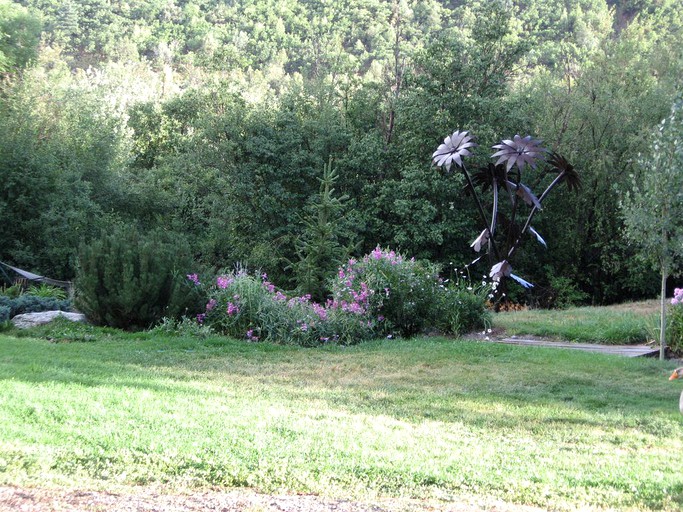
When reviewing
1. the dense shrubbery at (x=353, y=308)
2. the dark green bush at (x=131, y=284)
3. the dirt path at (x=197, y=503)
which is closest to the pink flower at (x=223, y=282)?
the dense shrubbery at (x=353, y=308)

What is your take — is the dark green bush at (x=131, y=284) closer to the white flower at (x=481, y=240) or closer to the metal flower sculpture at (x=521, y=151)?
the white flower at (x=481, y=240)

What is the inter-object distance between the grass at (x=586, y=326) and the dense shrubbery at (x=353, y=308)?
1035 millimetres

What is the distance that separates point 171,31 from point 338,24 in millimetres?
24665

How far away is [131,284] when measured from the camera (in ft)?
38.0

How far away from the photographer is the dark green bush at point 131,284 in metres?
11.8

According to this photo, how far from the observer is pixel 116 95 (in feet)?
138

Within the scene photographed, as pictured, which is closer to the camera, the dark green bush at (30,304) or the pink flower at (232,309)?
the pink flower at (232,309)

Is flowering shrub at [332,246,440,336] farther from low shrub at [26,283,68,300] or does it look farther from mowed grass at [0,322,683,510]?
low shrub at [26,283,68,300]

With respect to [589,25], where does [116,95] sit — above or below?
below

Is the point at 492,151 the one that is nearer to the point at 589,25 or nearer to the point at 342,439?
the point at 342,439

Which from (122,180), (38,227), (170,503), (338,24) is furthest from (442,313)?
(338,24)

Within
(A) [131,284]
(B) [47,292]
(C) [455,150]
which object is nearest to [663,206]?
(C) [455,150]

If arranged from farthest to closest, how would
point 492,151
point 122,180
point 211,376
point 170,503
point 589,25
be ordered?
point 589,25 → point 122,180 → point 492,151 → point 211,376 → point 170,503

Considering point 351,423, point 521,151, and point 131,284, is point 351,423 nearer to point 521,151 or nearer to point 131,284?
point 131,284
